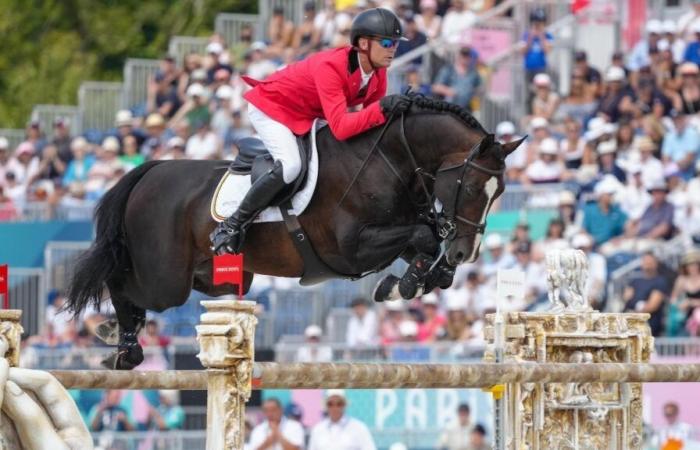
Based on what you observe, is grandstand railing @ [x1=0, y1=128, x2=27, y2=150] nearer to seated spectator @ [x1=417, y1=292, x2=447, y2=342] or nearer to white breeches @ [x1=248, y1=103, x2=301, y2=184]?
seated spectator @ [x1=417, y1=292, x2=447, y2=342]

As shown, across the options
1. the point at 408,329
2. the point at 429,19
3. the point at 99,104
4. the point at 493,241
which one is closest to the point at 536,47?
the point at 429,19

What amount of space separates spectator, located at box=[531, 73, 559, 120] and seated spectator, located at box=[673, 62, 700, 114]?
179 cm

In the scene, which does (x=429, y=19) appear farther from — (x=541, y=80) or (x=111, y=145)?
(x=111, y=145)

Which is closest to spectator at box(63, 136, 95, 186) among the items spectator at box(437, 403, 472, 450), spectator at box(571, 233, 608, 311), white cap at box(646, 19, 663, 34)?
white cap at box(646, 19, 663, 34)

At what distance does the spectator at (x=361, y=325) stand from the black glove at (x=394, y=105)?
6748 millimetres

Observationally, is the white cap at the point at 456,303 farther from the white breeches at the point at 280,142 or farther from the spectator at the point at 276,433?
the white breeches at the point at 280,142

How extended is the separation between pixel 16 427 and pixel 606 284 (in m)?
10.3

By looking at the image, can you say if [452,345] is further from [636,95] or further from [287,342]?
[636,95]

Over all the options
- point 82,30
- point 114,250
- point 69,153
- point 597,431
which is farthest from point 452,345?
point 82,30

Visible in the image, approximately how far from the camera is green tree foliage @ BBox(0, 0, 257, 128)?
31703 millimetres

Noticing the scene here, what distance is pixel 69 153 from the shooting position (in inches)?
869

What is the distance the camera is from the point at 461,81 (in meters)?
19.1

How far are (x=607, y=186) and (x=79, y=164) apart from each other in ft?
25.9

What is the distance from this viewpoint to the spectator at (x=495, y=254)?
16328 millimetres
